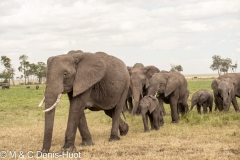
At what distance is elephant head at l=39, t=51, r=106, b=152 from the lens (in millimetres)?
8516

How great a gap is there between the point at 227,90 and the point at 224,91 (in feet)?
0.75

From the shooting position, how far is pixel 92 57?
387 inches

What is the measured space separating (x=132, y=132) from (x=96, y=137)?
58.4 inches

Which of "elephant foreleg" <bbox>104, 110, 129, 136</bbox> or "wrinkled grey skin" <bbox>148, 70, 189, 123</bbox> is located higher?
"wrinkled grey skin" <bbox>148, 70, 189, 123</bbox>

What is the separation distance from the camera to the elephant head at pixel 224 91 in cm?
1631

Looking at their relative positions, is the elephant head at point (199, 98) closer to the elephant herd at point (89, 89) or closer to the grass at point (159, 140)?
the grass at point (159, 140)

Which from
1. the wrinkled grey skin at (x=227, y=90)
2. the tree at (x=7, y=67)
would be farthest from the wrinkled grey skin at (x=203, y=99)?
the tree at (x=7, y=67)

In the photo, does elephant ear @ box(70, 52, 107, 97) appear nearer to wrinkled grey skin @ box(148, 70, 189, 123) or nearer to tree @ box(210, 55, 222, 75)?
wrinkled grey skin @ box(148, 70, 189, 123)

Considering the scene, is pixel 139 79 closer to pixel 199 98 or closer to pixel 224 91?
pixel 199 98

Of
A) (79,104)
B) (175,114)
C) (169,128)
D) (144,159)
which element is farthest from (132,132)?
(144,159)

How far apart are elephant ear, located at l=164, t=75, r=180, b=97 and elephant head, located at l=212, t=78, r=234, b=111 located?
2880mm

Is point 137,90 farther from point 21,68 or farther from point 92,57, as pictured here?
point 21,68

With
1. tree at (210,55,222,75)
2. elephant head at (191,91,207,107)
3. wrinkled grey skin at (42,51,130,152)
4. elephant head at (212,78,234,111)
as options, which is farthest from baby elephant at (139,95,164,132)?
tree at (210,55,222,75)

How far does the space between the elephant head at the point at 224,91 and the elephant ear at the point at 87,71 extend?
8.22m
